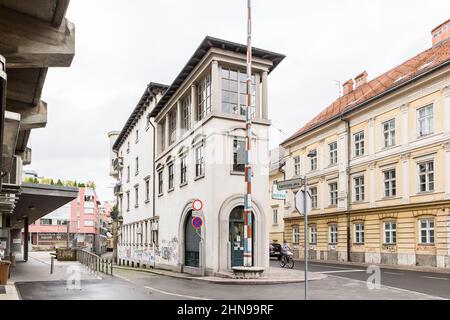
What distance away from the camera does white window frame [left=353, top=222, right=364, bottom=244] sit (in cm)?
3575

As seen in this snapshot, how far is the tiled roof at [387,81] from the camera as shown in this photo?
3096 centimetres

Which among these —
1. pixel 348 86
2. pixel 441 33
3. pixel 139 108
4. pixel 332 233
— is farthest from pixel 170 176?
pixel 348 86

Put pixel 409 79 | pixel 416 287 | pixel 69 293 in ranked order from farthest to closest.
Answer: pixel 409 79 → pixel 416 287 → pixel 69 293

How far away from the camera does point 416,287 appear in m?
17.2

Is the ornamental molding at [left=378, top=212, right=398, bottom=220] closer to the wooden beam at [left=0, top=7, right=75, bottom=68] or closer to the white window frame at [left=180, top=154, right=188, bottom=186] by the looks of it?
the white window frame at [left=180, top=154, right=188, bottom=186]

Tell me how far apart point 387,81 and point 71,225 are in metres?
77.1

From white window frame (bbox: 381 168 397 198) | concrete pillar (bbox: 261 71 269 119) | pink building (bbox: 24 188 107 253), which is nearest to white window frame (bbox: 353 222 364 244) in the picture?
white window frame (bbox: 381 168 397 198)

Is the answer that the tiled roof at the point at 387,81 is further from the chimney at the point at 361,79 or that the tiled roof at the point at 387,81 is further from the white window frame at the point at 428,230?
the white window frame at the point at 428,230

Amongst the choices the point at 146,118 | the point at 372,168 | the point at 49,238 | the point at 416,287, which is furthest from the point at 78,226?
the point at 416,287

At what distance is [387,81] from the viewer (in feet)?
120

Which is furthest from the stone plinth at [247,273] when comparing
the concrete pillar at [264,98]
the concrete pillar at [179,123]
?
the concrete pillar at [179,123]

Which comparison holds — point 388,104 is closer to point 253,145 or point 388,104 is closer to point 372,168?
point 372,168

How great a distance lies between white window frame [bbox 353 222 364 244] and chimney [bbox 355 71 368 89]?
45.4ft
